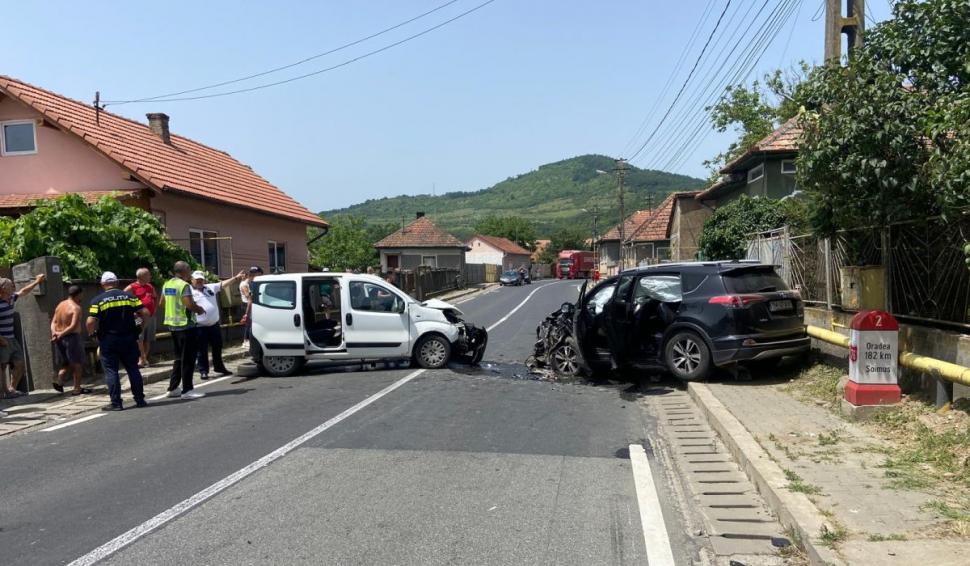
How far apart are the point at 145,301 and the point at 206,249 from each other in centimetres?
812

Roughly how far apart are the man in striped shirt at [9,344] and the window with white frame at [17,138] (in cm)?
1027

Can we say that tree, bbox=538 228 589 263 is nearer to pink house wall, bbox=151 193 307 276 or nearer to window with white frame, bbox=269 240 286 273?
pink house wall, bbox=151 193 307 276

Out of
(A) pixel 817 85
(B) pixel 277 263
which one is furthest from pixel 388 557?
(B) pixel 277 263

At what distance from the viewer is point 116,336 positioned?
376 inches

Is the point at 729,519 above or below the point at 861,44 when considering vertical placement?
below

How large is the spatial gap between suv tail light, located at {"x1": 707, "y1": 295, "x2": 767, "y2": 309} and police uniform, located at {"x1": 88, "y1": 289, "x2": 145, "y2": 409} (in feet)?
25.5

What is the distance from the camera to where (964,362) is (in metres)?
7.27

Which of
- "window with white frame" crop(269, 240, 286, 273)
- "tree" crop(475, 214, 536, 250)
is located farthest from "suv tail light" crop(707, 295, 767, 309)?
"tree" crop(475, 214, 536, 250)

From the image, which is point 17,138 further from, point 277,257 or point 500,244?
Result: point 500,244

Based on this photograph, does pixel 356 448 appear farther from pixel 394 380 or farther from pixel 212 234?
pixel 212 234

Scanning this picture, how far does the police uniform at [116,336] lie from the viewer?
9.48m

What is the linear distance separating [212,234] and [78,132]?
4.11 metres

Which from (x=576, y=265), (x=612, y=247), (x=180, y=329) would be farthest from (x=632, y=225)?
(x=180, y=329)

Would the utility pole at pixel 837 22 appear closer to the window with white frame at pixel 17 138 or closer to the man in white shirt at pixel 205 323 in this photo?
the man in white shirt at pixel 205 323
